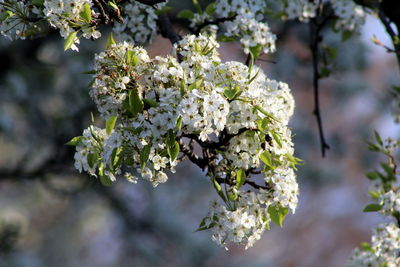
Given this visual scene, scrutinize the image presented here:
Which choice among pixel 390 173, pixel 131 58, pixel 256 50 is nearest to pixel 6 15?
pixel 131 58

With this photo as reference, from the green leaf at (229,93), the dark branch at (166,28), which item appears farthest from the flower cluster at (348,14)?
the green leaf at (229,93)

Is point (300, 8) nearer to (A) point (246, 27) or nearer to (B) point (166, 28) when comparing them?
(A) point (246, 27)

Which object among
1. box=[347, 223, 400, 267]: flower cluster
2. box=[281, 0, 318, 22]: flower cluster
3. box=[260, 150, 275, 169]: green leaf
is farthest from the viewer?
box=[281, 0, 318, 22]: flower cluster

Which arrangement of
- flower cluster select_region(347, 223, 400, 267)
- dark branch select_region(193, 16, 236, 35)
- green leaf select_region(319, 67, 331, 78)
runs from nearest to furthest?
flower cluster select_region(347, 223, 400, 267), dark branch select_region(193, 16, 236, 35), green leaf select_region(319, 67, 331, 78)

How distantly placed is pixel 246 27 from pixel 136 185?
38.4 ft

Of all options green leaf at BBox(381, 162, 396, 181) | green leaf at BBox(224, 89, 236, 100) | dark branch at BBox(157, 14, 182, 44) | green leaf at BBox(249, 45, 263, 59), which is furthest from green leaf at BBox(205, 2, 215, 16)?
green leaf at BBox(381, 162, 396, 181)

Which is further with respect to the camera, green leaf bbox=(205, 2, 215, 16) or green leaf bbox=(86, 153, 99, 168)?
green leaf bbox=(205, 2, 215, 16)

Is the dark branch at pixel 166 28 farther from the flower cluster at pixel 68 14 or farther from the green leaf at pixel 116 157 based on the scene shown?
the green leaf at pixel 116 157

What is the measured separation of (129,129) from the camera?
2311 millimetres

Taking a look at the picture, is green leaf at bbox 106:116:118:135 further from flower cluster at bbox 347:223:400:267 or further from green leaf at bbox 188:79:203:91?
flower cluster at bbox 347:223:400:267

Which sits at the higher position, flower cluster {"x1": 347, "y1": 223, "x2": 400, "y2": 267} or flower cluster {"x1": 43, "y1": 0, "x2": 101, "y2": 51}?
flower cluster {"x1": 43, "y1": 0, "x2": 101, "y2": 51}

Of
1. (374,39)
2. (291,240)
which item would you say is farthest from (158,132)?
(291,240)

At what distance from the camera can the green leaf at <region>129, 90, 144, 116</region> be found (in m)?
2.29

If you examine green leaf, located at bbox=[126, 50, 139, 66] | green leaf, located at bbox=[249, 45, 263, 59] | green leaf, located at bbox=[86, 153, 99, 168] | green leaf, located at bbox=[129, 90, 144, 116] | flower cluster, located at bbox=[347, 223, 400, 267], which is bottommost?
flower cluster, located at bbox=[347, 223, 400, 267]
